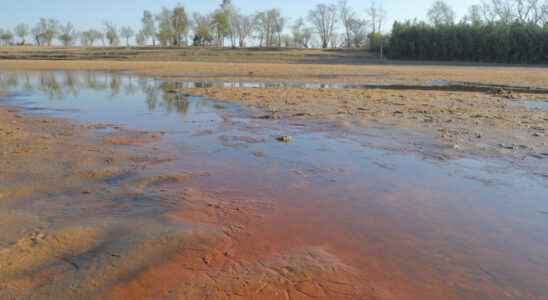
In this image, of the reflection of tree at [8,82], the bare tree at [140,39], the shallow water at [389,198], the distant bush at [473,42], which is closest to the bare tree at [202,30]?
the bare tree at [140,39]

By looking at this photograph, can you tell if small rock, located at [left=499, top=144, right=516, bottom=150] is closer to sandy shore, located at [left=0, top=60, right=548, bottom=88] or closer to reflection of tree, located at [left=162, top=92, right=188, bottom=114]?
reflection of tree, located at [left=162, top=92, right=188, bottom=114]

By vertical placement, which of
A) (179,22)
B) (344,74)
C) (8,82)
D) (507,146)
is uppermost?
(179,22)

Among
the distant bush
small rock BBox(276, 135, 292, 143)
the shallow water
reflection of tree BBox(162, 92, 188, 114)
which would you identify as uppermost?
the distant bush

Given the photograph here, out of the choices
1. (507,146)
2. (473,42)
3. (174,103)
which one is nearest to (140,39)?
(473,42)

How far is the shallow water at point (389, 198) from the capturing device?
3178 millimetres

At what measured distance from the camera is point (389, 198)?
15.3 ft

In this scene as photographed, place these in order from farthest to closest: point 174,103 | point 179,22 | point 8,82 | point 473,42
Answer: point 179,22 < point 473,42 < point 8,82 < point 174,103

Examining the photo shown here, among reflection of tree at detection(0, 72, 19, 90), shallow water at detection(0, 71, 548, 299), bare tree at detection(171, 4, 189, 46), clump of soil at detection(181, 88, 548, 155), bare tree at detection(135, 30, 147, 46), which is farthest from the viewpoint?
bare tree at detection(135, 30, 147, 46)

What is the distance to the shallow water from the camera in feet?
10.4

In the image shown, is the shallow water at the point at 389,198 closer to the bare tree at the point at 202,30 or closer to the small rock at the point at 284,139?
the small rock at the point at 284,139

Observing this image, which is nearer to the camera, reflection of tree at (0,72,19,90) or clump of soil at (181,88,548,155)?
clump of soil at (181,88,548,155)

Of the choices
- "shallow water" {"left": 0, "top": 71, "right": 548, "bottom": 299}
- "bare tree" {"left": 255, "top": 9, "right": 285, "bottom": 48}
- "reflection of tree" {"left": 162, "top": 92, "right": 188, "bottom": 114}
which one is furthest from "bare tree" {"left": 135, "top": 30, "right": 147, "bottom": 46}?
"shallow water" {"left": 0, "top": 71, "right": 548, "bottom": 299}

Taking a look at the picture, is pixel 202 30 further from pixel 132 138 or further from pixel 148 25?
pixel 132 138

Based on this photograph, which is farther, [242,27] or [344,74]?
[242,27]
